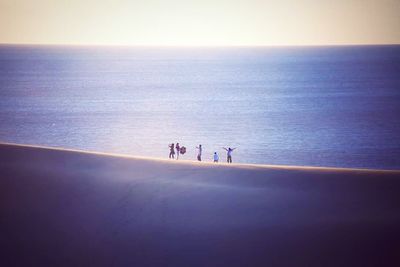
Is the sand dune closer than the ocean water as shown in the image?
Yes

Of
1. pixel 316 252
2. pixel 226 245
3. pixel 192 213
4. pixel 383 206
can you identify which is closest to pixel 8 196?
pixel 192 213

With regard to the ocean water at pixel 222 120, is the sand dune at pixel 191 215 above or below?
below

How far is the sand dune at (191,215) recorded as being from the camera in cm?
901

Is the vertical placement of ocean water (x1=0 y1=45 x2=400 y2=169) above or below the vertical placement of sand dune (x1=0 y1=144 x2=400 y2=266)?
above

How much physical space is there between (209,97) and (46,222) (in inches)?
2700

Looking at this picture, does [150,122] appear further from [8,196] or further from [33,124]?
[8,196]

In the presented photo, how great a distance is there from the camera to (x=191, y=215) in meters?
10.8

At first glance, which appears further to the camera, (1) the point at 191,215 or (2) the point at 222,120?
(2) the point at 222,120

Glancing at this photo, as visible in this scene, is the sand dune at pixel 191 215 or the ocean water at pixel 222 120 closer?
the sand dune at pixel 191 215

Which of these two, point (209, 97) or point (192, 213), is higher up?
point (209, 97)

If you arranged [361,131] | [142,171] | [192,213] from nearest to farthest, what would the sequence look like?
[192,213]
[142,171]
[361,131]

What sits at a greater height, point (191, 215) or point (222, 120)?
point (222, 120)

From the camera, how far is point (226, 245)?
31.0 ft

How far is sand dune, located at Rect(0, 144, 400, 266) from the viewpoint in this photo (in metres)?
9.01
